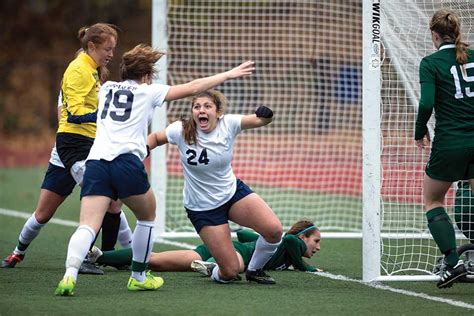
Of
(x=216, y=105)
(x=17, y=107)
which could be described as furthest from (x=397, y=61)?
(x=17, y=107)

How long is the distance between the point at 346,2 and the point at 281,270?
588cm

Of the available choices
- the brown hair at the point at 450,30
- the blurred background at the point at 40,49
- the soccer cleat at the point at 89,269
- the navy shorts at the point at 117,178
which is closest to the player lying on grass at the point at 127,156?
the navy shorts at the point at 117,178

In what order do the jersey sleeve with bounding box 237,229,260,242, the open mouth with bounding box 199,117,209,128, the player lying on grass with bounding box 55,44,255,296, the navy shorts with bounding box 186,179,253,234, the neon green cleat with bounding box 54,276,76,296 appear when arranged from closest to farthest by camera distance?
the neon green cleat with bounding box 54,276,76,296 → the player lying on grass with bounding box 55,44,255,296 → the open mouth with bounding box 199,117,209,128 → the navy shorts with bounding box 186,179,253,234 → the jersey sleeve with bounding box 237,229,260,242

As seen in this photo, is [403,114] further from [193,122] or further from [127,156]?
[127,156]

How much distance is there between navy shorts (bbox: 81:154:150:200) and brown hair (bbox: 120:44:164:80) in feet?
1.90

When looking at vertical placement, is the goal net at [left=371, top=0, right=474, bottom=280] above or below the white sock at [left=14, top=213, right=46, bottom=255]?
above

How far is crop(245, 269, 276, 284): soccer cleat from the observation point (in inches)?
309

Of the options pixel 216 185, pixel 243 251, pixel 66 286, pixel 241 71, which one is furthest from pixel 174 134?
pixel 66 286

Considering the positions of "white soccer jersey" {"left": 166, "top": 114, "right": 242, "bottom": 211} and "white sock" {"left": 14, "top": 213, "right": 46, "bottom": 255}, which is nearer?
"white soccer jersey" {"left": 166, "top": 114, "right": 242, "bottom": 211}

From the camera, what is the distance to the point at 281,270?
28.6ft

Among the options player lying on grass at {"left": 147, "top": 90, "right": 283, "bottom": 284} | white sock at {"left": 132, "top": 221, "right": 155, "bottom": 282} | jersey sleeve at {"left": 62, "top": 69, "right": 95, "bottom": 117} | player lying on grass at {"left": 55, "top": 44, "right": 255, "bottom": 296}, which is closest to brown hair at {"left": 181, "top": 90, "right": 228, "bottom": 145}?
player lying on grass at {"left": 147, "top": 90, "right": 283, "bottom": 284}

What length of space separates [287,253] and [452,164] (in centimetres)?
181

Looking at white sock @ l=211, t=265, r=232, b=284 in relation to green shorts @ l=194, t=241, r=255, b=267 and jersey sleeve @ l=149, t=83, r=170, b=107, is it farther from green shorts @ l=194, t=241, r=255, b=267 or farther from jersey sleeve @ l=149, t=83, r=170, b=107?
jersey sleeve @ l=149, t=83, r=170, b=107

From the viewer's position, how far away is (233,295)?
284 inches
